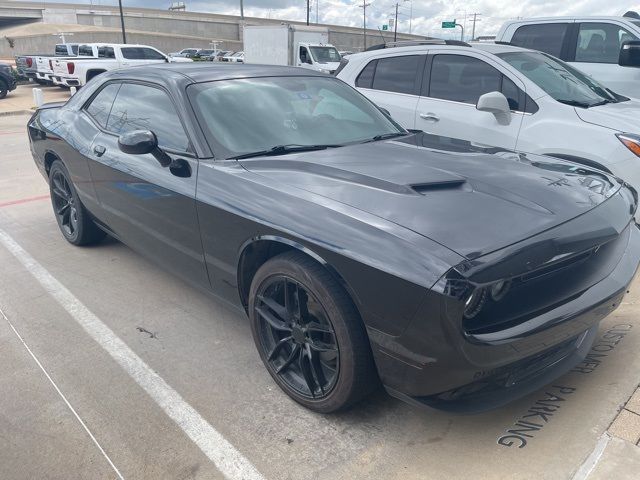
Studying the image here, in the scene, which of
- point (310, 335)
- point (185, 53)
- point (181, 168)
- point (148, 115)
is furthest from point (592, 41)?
point (185, 53)

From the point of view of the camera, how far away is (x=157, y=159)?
310cm

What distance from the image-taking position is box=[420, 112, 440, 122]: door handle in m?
5.18

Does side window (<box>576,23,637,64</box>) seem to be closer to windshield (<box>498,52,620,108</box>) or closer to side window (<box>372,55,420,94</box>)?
windshield (<box>498,52,620,108</box>)

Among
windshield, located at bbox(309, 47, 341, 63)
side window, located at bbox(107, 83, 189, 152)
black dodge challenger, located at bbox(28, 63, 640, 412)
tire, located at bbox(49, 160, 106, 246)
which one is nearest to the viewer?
black dodge challenger, located at bbox(28, 63, 640, 412)

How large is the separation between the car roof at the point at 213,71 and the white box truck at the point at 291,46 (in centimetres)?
1877

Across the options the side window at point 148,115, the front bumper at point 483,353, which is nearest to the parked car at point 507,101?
the front bumper at point 483,353

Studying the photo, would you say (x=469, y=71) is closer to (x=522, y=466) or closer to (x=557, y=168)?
(x=557, y=168)

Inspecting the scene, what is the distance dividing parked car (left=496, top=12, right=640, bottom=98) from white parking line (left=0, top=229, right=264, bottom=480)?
6.49 meters

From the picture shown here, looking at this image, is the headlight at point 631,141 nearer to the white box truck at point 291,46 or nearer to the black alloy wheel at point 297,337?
the black alloy wheel at point 297,337

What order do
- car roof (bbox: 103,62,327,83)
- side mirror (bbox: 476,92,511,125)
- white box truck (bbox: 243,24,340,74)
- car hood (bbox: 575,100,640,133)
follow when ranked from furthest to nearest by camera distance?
white box truck (bbox: 243,24,340,74), side mirror (bbox: 476,92,511,125), car hood (bbox: 575,100,640,133), car roof (bbox: 103,62,327,83)

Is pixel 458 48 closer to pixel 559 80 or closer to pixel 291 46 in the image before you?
pixel 559 80

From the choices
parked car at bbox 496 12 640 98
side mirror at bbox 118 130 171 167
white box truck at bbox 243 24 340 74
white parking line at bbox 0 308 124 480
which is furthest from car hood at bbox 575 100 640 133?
white box truck at bbox 243 24 340 74

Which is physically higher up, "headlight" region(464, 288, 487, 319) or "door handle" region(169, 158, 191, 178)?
"door handle" region(169, 158, 191, 178)

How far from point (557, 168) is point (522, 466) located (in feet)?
5.15
